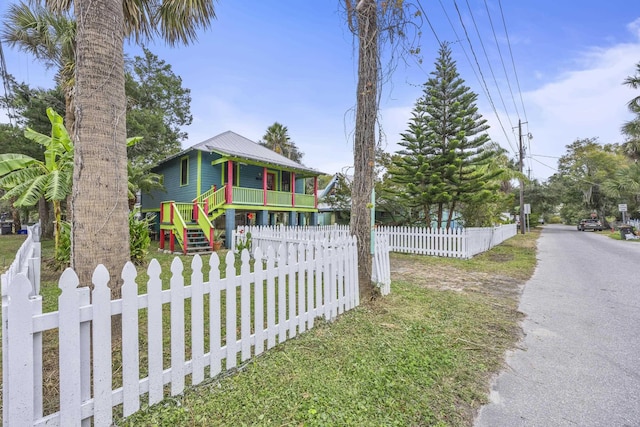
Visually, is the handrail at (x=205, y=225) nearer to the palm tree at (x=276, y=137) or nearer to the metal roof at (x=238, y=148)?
the metal roof at (x=238, y=148)

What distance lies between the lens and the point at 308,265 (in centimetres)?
349

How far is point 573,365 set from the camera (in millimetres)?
2865

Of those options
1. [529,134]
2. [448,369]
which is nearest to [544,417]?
[448,369]

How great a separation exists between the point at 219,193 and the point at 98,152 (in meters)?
11.0

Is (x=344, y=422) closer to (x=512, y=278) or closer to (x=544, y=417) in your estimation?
(x=544, y=417)

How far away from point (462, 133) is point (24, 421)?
1372 centimetres

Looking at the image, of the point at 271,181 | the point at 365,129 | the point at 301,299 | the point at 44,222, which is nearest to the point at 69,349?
the point at 301,299

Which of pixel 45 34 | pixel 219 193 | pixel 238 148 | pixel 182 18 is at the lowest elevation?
pixel 219 193

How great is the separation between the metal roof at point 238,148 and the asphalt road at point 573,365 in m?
12.2

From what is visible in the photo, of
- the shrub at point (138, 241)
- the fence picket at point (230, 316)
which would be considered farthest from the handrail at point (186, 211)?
the fence picket at point (230, 316)

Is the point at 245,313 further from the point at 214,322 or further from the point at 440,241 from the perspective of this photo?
the point at 440,241

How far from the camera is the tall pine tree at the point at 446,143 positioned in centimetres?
1262

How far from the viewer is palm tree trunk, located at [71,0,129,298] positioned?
7.97ft

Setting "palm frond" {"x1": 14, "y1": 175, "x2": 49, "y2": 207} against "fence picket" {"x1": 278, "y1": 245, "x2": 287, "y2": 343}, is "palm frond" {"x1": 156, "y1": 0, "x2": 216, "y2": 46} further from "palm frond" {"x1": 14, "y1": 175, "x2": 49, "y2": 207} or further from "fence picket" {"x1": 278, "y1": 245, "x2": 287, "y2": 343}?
"palm frond" {"x1": 14, "y1": 175, "x2": 49, "y2": 207}
